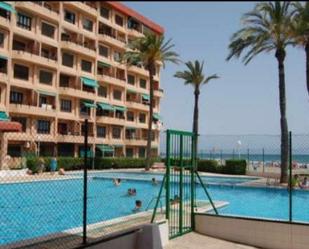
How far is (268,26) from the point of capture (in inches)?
1112

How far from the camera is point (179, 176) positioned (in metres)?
11.0

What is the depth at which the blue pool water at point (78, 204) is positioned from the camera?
42.6ft

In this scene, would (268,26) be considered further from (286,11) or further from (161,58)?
(161,58)

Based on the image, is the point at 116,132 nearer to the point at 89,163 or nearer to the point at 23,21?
the point at 89,163

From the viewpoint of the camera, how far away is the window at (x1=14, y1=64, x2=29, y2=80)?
41.6m

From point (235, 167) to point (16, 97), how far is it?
73.7 ft

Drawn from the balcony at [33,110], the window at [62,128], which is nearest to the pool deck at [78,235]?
the balcony at [33,110]

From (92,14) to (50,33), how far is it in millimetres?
7685

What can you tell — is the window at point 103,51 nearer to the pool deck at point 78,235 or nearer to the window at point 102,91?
the window at point 102,91

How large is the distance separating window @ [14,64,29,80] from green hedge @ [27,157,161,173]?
1014 centimetres

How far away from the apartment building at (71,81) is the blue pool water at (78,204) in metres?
12.9

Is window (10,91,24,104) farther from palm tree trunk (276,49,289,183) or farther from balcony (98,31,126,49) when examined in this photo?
palm tree trunk (276,49,289,183)

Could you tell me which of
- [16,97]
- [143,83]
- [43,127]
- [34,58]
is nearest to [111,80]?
[143,83]

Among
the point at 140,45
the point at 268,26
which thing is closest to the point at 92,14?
the point at 140,45
